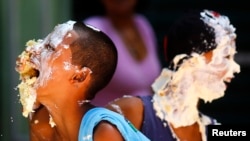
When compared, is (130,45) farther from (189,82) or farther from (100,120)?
(100,120)

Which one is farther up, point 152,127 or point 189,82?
point 189,82

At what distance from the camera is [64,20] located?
247cm

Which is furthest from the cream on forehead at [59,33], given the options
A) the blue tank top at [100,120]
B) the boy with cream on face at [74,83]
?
the blue tank top at [100,120]

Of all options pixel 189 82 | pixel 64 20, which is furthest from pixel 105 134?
pixel 64 20

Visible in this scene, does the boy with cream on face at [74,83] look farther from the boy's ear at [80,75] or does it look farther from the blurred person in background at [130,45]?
the blurred person in background at [130,45]

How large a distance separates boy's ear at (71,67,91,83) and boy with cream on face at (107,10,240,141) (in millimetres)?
228

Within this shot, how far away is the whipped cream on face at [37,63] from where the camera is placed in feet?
6.98

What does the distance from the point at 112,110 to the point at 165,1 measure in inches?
20.7

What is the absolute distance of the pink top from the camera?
7.92 ft

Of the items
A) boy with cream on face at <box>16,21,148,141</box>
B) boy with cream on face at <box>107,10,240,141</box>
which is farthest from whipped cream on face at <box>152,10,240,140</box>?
boy with cream on face at <box>16,21,148,141</box>

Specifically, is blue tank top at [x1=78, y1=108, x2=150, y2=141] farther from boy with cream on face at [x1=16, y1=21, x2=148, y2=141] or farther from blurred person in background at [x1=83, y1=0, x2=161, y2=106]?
blurred person in background at [x1=83, y1=0, x2=161, y2=106]

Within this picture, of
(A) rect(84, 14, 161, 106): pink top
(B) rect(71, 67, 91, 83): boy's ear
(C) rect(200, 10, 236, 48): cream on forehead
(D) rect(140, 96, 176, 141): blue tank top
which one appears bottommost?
(D) rect(140, 96, 176, 141): blue tank top

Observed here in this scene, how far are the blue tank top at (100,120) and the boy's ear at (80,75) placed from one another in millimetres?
98

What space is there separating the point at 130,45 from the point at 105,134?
1.64ft
